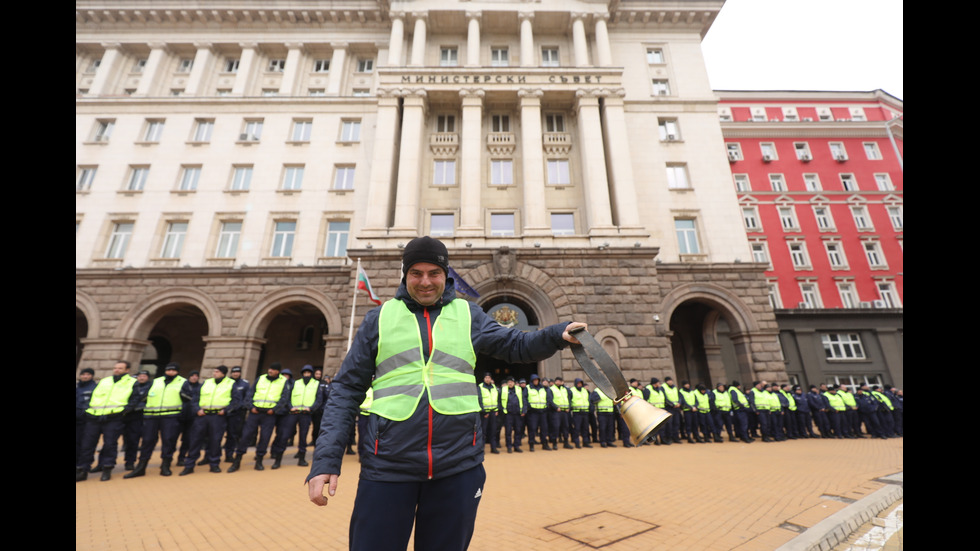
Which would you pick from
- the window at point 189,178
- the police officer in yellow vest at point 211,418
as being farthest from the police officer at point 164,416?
the window at point 189,178

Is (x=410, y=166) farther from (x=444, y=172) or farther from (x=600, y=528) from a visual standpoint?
(x=600, y=528)

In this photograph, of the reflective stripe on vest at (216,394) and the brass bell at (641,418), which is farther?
the reflective stripe on vest at (216,394)

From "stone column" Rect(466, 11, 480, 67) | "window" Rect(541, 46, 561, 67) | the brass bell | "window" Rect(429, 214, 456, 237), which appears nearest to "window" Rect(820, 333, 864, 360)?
"window" Rect(541, 46, 561, 67)

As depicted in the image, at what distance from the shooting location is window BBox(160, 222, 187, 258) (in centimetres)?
1888

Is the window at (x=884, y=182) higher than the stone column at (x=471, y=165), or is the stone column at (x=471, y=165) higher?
the window at (x=884, y=182)

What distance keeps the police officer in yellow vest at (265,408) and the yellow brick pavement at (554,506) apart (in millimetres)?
669

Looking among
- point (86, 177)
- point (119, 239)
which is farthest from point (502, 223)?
point (86, 177)

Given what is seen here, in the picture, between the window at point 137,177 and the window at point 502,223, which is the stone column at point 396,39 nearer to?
the window at point 502,223

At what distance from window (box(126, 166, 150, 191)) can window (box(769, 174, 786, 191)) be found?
3980 cm

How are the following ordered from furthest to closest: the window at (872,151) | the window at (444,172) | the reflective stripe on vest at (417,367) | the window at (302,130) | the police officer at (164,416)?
1. the window at (872,151)
2. the window at (302,130)
3. the window at (444,172)
4. the police officer at (164,416)
5. the reflective stripe on vest at (417,367)

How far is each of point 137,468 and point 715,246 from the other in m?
21.4

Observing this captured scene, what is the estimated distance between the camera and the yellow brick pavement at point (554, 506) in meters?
4.39
